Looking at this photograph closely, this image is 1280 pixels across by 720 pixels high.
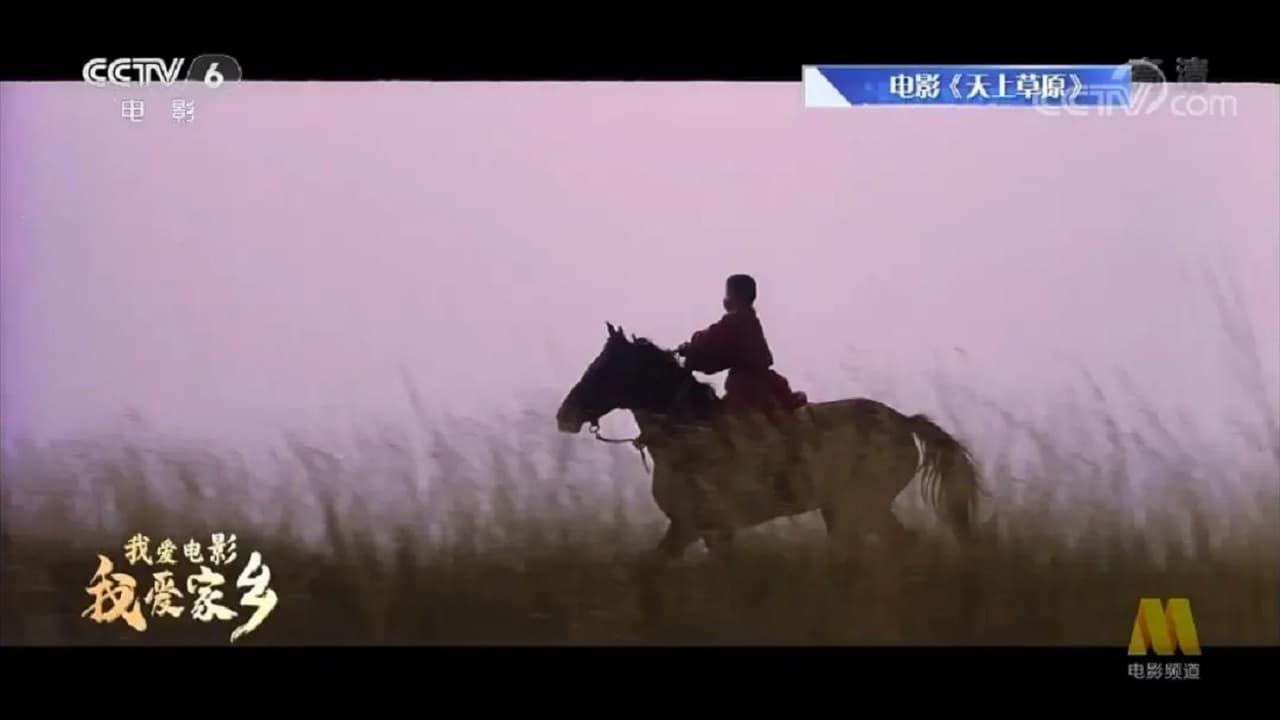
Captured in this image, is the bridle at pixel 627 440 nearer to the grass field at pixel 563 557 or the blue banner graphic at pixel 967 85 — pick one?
the grass field at pixel 563 557

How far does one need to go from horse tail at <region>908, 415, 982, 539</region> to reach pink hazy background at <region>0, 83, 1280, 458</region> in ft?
0.22

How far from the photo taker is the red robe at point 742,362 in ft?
9.41

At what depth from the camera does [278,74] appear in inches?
113

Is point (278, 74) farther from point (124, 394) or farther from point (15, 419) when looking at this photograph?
point (15, 419)

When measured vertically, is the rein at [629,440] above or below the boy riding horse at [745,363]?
below

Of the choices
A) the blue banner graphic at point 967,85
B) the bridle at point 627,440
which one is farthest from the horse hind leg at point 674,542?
the blue banner graphic at point 967,85

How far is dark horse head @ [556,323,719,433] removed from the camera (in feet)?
9.41

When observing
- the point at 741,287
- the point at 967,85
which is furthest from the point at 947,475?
the point at 967,85

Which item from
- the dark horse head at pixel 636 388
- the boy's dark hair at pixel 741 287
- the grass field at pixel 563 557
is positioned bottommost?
the grass field at pixel 563 557

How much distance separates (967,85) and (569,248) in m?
1.07

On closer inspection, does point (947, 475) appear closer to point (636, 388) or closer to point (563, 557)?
point (636, 388)

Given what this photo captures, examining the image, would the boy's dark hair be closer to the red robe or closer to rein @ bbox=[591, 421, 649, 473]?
the red robe

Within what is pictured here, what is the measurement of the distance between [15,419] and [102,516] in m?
0.33

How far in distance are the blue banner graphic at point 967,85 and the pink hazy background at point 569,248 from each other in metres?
0.04
